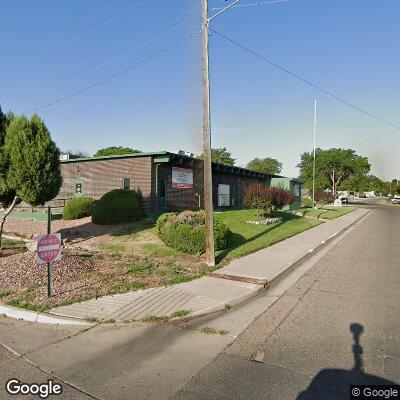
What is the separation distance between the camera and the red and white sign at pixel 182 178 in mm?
19938

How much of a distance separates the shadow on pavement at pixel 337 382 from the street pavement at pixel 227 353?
0.04ft

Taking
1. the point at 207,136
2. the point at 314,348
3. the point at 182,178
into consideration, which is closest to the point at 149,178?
the point at 182,178

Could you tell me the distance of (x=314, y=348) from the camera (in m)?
4.80

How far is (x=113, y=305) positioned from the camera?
20.7ft

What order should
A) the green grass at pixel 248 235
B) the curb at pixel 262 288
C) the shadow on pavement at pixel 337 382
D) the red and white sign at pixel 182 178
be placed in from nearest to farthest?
the shadow on pavement at pixel 337 382
the curb at pixel 262 288
the green grass at pixel 248 235
the red and white sign at pixel 182 178

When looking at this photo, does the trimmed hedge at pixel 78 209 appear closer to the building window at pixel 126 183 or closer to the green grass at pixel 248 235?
the building window at pixel 126 183

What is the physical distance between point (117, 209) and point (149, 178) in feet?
9.90

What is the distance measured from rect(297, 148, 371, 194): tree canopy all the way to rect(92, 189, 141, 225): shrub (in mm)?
61234

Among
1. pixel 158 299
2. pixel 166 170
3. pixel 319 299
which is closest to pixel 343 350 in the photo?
pixel 319 299

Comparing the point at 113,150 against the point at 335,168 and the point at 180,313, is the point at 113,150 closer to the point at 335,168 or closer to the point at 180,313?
the point at 335,168

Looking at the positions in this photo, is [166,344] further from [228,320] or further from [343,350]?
[343,350]

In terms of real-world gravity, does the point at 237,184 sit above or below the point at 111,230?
above

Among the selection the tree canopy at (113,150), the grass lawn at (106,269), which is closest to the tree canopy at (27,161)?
the grass lawn at (106,269)

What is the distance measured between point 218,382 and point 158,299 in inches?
115
